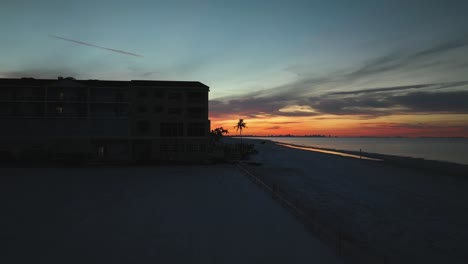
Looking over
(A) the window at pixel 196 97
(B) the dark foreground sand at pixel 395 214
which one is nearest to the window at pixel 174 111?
(A) the window at pixel 196 97

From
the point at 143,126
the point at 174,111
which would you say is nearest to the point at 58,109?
the point at 143,126

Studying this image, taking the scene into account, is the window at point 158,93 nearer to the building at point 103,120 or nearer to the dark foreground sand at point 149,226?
the building at point 103,120

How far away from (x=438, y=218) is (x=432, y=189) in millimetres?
12799

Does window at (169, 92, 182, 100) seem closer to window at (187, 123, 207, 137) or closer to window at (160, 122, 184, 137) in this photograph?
window at (160, 122, 184, 137)

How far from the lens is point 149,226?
45.6 feet

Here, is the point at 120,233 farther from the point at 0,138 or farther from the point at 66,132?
the point at 0,138

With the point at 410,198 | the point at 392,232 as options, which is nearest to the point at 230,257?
the point at 392,232

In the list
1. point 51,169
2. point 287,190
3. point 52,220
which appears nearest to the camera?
point 52,220

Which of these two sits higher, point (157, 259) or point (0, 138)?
point (0, 138)

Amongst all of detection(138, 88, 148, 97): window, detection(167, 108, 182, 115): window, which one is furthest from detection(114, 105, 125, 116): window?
detection(167, 108, 182, 115): window

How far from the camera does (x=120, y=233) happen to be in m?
12.9

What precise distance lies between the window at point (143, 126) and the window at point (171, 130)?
2.21m

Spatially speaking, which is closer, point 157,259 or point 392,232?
point 157,259

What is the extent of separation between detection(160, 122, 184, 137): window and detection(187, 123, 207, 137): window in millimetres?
1284
